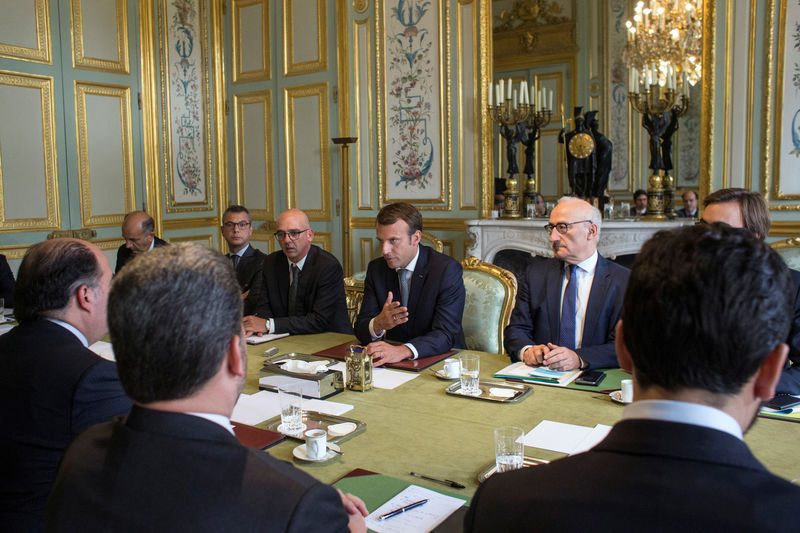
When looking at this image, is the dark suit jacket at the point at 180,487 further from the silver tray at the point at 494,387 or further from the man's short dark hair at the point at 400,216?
the man's short dark hair at the point at 400,216

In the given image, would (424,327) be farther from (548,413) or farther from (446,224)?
(446,224)

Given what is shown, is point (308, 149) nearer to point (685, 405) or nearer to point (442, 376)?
point (442, 376)

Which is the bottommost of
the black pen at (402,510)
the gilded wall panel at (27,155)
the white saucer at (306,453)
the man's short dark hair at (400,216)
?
the black pen at (402,510)

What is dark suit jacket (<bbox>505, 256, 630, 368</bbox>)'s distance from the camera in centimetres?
279

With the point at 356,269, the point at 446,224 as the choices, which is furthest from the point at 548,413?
the point at 356,269

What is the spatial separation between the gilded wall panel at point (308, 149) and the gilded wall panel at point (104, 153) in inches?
57.5

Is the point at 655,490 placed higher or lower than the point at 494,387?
higher

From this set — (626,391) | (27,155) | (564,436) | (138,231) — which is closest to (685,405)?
(564,436)

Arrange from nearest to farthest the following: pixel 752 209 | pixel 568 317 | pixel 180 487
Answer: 1. pixel 180 487
2. pixel 752 209
3. pixel 568 317

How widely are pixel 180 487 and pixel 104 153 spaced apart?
5.77 meters

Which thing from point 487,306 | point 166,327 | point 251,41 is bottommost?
point 487,306

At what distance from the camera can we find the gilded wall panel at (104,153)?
232 inches

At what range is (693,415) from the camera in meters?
0.85

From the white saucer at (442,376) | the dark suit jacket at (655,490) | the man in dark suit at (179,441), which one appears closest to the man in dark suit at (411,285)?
the white saucer at (442,376)
